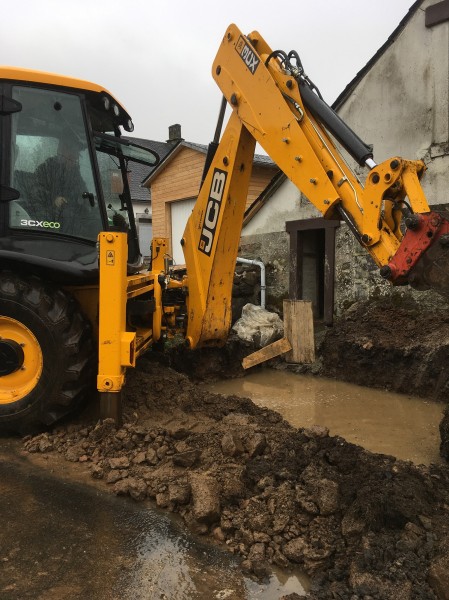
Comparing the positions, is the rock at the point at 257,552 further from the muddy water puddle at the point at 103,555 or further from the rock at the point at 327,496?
the rock at the point at 327,496

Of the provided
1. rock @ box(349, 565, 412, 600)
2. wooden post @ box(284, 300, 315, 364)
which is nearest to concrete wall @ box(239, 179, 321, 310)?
wooden post @ box(284, 300, 315, 364)

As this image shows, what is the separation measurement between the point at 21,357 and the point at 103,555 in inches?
74.0

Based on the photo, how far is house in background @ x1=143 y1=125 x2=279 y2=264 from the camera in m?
15.0

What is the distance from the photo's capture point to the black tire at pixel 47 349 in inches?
149

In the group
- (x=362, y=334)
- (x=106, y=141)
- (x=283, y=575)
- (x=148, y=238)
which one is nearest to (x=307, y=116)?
(x=106, y=141)

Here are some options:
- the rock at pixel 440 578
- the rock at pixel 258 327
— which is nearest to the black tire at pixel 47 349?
the rock at pixel 440 578

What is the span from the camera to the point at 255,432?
383 centimetres

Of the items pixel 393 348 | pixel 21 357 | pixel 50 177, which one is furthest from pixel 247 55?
pixel 393 348

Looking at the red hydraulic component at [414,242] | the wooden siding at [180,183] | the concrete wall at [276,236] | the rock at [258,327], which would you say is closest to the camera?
the red hydraulic component at [414,242]

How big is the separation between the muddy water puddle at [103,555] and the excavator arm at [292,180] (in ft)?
6.14

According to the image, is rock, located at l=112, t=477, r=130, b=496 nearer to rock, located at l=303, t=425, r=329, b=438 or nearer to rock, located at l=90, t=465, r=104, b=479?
rock, located at l=90, t=465, r=104, b=479

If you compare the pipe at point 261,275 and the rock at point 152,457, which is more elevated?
the pipe at point 261,275

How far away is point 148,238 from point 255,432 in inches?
692

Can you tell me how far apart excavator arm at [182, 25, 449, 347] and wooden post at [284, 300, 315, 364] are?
2479mm
